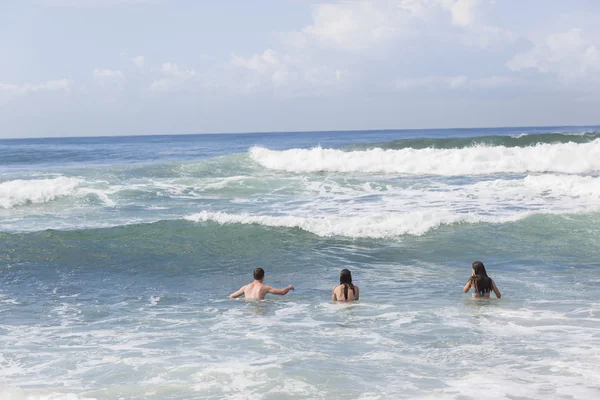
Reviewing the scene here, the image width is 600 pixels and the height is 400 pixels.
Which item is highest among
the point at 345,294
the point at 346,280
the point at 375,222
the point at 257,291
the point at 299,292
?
the point at 375,222

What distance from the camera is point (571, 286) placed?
36.7ft

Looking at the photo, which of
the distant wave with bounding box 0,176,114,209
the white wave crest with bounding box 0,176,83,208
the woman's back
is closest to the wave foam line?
the woman's back

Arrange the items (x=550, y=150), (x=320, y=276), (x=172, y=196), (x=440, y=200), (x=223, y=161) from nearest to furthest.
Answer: (x=320, y=276)
(x=440, y=200)
(x=172, y=196)
(x=550, y=150)
(x=223, y=161)

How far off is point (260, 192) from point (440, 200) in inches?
286

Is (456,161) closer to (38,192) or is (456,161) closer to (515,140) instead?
(515,140)

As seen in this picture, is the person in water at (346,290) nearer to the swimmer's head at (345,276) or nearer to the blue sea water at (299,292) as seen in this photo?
the swimmer's head at (345,276)

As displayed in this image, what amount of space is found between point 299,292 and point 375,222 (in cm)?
592

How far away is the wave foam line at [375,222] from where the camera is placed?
16.5m

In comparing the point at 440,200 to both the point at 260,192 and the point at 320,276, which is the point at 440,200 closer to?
the point at 260,192

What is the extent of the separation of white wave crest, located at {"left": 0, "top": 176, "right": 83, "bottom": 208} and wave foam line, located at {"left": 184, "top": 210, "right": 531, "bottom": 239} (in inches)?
354

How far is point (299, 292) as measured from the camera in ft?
38.1

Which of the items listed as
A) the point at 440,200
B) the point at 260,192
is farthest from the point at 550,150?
the point at 260,192

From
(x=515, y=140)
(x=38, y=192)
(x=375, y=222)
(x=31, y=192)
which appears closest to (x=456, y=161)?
(x=515, y=140)

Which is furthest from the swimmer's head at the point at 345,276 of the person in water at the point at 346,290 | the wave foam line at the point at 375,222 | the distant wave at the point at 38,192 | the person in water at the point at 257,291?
the distant wave at the point at 38,192
